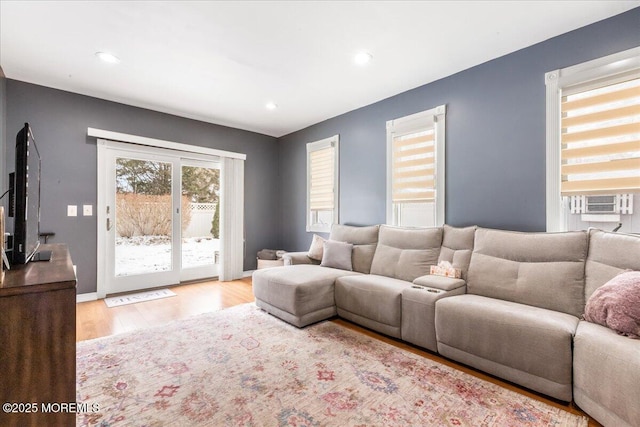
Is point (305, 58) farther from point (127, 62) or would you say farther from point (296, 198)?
point (296, 198)

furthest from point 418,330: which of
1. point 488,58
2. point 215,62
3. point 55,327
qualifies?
point 215,62

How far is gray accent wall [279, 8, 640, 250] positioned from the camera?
2441 mm

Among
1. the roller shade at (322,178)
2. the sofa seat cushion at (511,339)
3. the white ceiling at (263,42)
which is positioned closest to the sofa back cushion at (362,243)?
the roller shade at (322,178)

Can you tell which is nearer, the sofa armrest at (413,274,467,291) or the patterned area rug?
the patterned area rug

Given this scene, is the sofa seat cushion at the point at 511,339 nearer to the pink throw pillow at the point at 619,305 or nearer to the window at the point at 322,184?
the pink throw pillow at the point at 619,305

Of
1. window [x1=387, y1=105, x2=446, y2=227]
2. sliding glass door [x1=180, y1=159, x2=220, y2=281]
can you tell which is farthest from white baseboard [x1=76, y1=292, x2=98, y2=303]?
window [x1=387, y1=105, x2=446, y2=227]

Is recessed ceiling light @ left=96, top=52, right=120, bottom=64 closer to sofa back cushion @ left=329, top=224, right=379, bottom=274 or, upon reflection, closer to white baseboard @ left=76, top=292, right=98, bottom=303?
white baseboard @ left=76, top=292, right=98, bottom=303

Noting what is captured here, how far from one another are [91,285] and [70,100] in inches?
90.7

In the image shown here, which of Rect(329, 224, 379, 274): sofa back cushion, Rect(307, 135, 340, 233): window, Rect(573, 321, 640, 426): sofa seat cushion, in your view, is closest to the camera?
Rect(573, 321, 640, 426): sofa seat cushion

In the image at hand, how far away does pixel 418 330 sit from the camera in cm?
245

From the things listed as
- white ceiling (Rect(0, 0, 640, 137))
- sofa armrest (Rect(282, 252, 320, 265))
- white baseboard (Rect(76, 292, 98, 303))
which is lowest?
white baseboard (Rect(76, 292, 98, 303))

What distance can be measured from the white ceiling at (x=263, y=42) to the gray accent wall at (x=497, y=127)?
13 cm

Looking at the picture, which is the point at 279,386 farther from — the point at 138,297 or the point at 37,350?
the point at 138,297

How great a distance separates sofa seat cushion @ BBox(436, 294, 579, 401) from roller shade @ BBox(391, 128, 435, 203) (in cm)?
145
